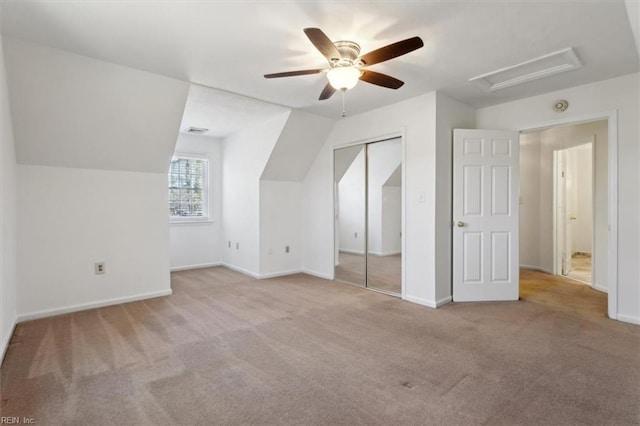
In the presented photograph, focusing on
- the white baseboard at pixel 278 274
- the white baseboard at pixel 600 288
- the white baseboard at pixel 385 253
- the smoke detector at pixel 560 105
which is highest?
the smoke detector at pixel 560 105

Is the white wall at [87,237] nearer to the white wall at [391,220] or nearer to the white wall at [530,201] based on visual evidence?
the white wall at [391,220]

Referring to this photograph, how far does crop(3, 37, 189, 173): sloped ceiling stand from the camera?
2.76 metres

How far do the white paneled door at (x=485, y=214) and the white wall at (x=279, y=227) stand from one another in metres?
2.61

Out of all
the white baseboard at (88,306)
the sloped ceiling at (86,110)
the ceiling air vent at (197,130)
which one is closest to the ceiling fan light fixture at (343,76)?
the sloped ceiling at (86,110)

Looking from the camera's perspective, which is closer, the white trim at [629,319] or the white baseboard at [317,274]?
the white trim at [629,319]

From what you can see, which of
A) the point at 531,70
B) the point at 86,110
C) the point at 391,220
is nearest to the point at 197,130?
the point at 86,110

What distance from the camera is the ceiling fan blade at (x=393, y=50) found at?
6.48ft

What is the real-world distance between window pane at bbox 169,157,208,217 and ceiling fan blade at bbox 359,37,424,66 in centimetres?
452

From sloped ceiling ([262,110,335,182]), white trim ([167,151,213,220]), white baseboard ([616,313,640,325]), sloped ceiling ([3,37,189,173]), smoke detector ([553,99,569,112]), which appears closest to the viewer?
sloped ceiling ([3,37,189,173])

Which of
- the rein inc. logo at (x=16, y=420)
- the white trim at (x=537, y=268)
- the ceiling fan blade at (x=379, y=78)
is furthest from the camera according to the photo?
the white trim at (x=537, y=268)

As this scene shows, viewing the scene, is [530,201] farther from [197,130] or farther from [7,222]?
[7,222]

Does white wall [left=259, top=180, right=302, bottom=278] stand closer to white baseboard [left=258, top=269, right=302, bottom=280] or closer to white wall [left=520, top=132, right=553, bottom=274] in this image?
white baseboard [left=258, top=269, right=302, bottom=280]

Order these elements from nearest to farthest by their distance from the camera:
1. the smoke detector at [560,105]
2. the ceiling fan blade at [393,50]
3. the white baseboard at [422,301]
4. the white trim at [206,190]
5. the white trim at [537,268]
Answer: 1. the ceiling fan blade at [393,50]
2. the smoke detector at [560,105]
3. the white baseboard at [422,301]
4. the white trim at [537,268]
5. the white trim at [206,190]

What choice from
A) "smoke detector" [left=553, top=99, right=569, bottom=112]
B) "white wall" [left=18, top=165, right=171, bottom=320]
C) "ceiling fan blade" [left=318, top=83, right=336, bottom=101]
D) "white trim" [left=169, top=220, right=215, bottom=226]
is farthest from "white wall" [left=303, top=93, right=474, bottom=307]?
"white trim" [left=169, top=220, right=215, bottom=226]
